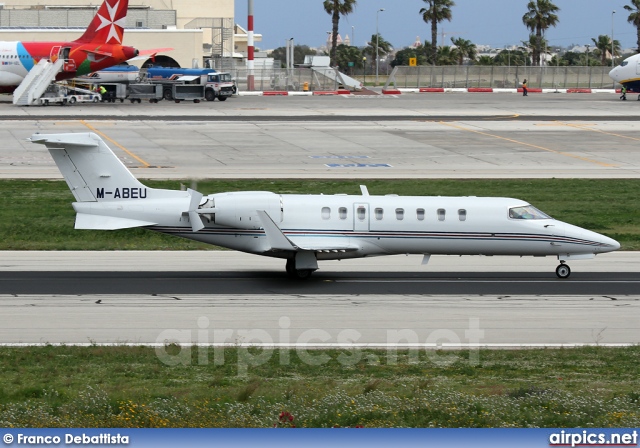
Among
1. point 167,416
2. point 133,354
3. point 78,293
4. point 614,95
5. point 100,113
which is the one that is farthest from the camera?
point 614,95

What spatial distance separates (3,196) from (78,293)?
53.5ft

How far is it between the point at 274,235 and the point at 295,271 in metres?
1.55

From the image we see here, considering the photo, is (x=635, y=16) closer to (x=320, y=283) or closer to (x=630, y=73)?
(x=630, y=73)

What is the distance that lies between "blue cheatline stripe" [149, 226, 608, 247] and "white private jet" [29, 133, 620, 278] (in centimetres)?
3

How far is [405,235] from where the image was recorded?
27625 millimetres

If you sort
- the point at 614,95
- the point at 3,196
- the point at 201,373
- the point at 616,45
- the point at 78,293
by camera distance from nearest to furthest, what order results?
the point at 201,373
the point at 78,293
the point at 3,196
the point at 614,95
the point at 616,45

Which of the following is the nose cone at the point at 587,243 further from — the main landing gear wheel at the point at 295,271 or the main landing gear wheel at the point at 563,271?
the main landing gear wheel at the point at 295,271

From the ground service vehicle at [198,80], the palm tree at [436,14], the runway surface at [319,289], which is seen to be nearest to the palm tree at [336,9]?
the palm tree at [436,14]

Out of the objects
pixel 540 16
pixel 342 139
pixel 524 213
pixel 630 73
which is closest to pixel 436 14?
pixel 540 16

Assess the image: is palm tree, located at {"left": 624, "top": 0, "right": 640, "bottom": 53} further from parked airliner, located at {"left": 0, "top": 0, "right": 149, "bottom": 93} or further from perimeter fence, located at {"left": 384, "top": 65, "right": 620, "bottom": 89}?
parked airliner, located at {"left": 0, "top": 0, "right": 149, "bottom": 93}

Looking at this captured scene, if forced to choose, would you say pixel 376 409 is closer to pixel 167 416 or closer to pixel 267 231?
pixel 167 416

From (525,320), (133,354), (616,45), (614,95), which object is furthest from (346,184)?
(616,45)

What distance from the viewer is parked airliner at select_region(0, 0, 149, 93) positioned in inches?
3425

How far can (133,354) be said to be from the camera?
764 inches
